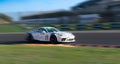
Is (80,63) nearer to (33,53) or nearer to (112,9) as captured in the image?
(33,53)

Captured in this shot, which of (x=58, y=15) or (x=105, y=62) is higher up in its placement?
(x=58, y=15)

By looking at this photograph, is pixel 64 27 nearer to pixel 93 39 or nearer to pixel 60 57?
pixel 93 39

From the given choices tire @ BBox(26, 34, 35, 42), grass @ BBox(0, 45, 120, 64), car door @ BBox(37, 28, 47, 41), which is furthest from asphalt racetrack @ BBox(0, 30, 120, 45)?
grass @ BBox(0, 45, 120, 64)

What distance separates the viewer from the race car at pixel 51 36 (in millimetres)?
20644

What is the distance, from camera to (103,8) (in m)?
55.4

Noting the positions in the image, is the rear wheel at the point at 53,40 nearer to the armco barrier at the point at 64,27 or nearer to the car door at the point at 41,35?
the car door at the point at 41,35

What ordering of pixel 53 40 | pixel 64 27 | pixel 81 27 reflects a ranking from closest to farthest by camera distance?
1. pixel 53 40
2. pixel 81 27
3. pixel 64 27

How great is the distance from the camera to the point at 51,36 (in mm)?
21219

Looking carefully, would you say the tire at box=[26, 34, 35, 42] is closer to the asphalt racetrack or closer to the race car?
the race car

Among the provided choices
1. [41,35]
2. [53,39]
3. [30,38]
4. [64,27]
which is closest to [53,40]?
[53,39]

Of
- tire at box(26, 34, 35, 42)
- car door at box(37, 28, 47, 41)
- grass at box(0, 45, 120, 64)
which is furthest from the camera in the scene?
tire at box(26, 34, 35, 42)

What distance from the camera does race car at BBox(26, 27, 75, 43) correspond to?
2064 centimetres

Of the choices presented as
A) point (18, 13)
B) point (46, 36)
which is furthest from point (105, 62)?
point (18, 13)

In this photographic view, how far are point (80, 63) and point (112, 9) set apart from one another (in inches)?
1826
